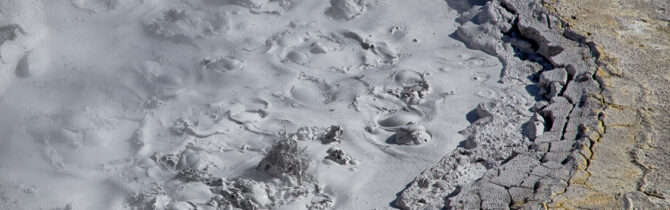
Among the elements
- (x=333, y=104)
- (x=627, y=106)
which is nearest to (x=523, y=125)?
(x=627, y=106)

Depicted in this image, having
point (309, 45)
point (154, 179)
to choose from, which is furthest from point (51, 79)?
point (309, 45)

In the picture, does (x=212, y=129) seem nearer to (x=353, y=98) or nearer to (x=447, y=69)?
(x=353, y=98)

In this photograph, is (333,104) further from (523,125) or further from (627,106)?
(627,106)

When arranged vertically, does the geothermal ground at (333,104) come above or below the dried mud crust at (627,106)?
below

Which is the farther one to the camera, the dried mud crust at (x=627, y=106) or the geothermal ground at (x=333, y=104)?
the geothermal ground at (x=333, y=104)
